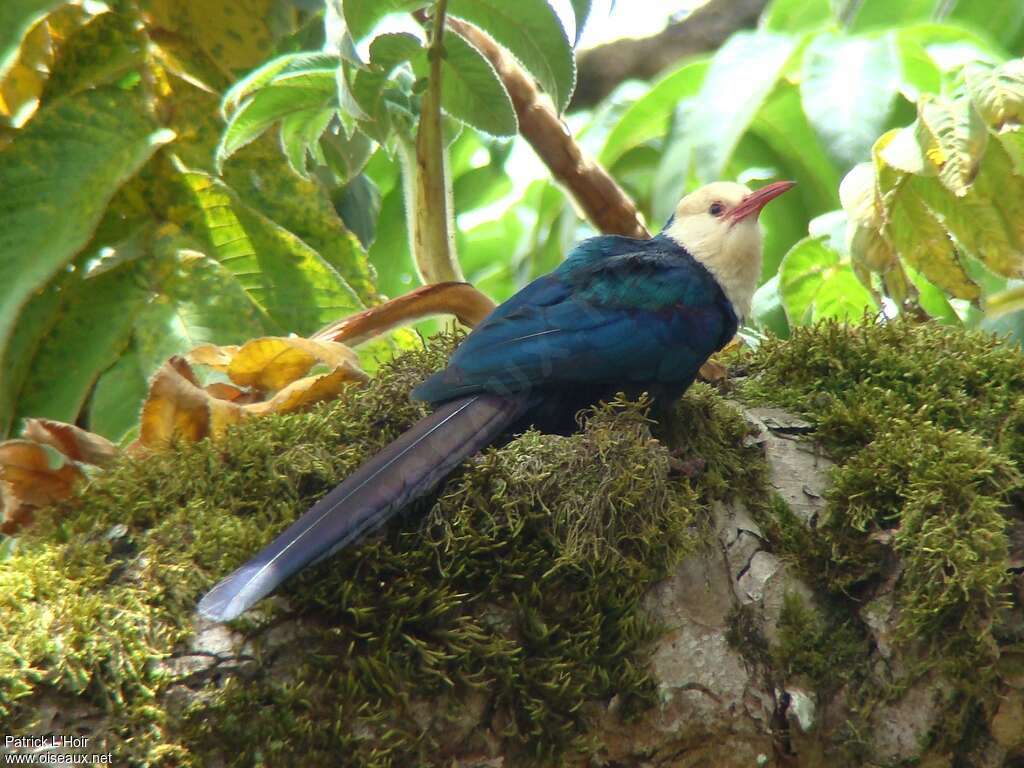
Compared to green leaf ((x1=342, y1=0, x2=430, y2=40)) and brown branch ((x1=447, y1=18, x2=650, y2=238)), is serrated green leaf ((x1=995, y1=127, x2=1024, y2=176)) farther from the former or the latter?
green leaf ((x1=342, y1=0, x2=430, y2=40))

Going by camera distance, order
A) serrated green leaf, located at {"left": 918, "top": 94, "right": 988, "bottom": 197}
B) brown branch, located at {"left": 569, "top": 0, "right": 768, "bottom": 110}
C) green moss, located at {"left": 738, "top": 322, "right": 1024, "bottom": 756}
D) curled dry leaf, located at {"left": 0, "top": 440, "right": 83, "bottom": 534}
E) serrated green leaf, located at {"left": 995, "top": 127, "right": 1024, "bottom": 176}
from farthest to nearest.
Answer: brown branch, located at {"left": 569, "top": 0, "right": 768, "bottom": 110} → serrated green leaf, located at {"left": 995, "top": 127, "right": 1024, "bottom": 176} → serrated green leaf, located at {"left": 918, "top": 94, "right": 988, "bottom": 197} → curled dry leaf, located at {"left": 0, "top": 440, "right": 83, "bottom": 534} → green moss, located at {"left": 738, "top": 322, "right": 1024, "bottom": 756}

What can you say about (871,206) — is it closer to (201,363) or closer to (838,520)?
(838,520)

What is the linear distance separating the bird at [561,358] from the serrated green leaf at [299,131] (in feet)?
2.53

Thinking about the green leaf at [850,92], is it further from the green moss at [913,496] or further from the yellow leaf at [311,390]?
→ the yellow leaf at [311,390]

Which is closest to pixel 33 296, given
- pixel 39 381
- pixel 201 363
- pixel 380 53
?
pixel 39 381

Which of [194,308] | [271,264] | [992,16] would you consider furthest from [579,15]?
[992,16]

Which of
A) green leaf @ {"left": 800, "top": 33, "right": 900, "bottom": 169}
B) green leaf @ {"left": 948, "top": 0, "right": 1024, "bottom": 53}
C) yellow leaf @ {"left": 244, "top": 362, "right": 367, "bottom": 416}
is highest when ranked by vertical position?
yellow leaf @ {"left": 244, "top": 362, "right": 367, "bottom": 416}

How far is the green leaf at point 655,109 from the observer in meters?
3.77

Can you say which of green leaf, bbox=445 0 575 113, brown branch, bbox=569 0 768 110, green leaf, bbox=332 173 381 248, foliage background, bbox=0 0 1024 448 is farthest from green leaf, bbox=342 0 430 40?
brown branch, bbox=569 0 768 110

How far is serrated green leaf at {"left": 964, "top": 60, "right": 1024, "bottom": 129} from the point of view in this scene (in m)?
2.21

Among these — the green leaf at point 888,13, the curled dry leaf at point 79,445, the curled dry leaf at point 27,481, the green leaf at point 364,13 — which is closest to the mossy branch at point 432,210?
the green leaf at point 364,13

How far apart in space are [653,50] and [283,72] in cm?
399

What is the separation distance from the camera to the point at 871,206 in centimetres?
240

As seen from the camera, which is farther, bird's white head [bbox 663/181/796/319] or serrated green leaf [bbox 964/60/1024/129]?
bird's white head [bbox 663/181/796/319]
